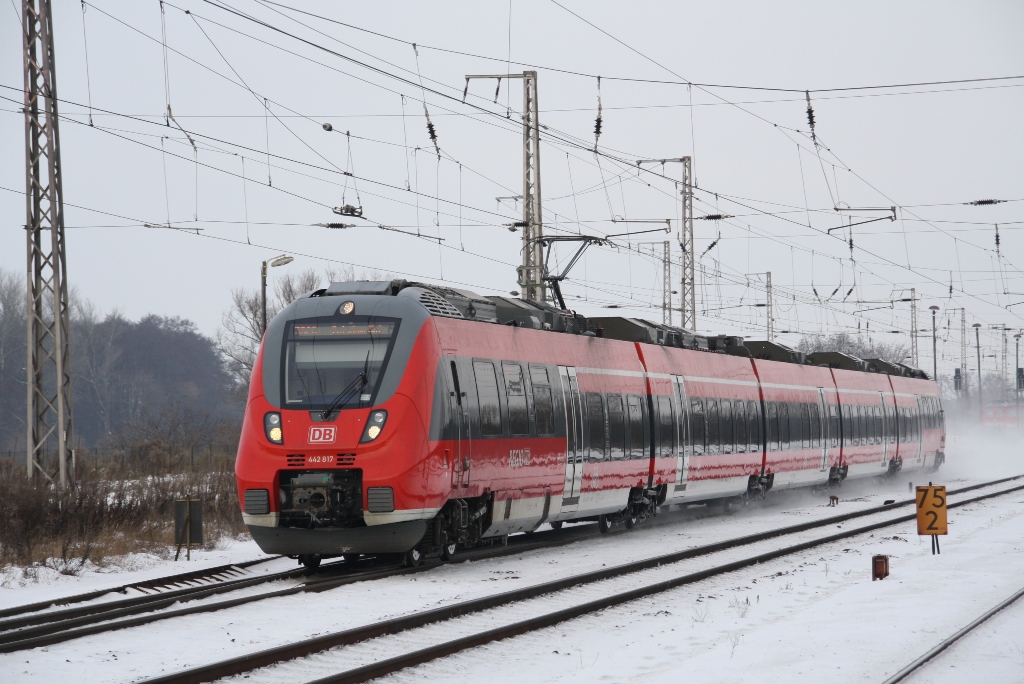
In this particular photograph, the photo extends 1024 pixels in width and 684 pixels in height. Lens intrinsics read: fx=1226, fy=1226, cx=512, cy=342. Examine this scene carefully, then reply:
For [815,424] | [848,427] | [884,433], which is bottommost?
[884,433]

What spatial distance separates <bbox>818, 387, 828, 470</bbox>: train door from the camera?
34062 millimetres

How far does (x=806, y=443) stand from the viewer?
32.7 m

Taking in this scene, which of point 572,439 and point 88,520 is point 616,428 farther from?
point 88,520

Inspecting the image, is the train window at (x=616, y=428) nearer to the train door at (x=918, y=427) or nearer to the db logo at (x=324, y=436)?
the db logo at (x=324, y=436)

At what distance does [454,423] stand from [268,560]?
3937 millimetres

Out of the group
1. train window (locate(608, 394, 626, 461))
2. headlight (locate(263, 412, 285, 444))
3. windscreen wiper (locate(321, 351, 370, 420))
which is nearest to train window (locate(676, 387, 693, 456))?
train window (locate(608, 394, 626, 461))

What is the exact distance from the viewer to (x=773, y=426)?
30.4 metres

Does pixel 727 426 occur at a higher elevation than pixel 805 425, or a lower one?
higher

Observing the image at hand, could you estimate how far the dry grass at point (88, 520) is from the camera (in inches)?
671

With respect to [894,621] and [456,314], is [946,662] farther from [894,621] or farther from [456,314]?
[456,314]

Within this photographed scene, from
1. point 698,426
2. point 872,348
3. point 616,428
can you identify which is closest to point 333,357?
point 616,428

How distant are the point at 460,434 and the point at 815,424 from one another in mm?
19640

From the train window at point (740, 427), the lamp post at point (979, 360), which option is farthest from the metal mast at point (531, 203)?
the lamp post at point (979, 360)

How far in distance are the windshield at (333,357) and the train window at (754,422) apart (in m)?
15.1
